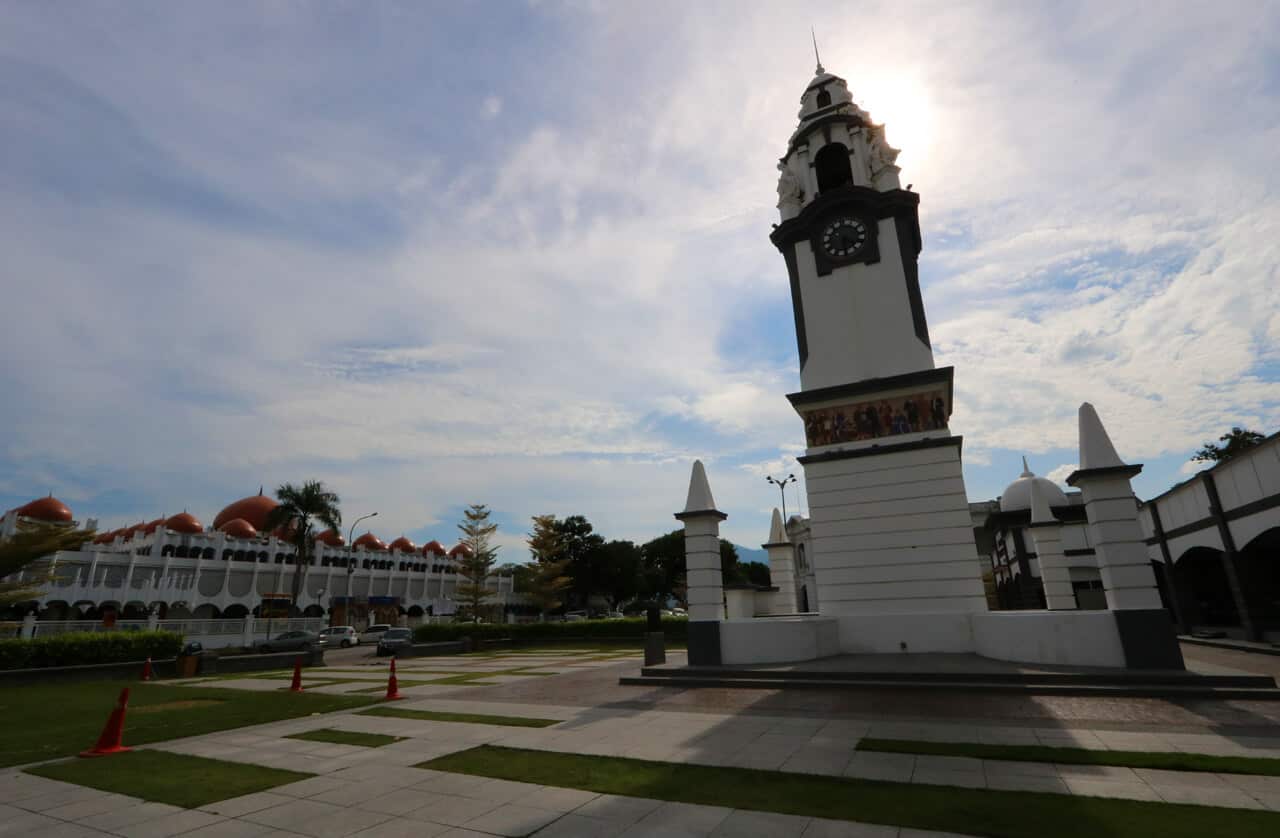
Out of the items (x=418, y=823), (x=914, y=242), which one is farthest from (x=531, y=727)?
(x=914, y=242)

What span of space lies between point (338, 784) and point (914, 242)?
75.3 feet

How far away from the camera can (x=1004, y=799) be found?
→ 580 centimetres

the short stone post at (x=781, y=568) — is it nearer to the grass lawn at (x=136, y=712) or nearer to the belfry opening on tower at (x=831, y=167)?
the belfry opening on tower at (x=831, y=167)

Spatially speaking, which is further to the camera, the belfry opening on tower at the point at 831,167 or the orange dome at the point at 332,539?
the orange dome at the point at 332,539

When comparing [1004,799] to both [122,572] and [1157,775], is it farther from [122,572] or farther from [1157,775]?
[122,572]

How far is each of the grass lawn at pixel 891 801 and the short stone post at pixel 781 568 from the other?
1980 centimetres

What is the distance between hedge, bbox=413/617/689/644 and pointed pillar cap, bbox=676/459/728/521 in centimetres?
1889

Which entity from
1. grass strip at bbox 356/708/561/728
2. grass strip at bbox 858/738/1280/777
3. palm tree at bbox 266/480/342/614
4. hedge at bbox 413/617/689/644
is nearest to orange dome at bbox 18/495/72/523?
palm tree at bbox 266/480/342/614

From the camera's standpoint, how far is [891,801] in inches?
230

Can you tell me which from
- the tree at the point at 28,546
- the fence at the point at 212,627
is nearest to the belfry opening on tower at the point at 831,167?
the tree at the point at 28,546

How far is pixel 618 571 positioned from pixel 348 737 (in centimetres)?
6368

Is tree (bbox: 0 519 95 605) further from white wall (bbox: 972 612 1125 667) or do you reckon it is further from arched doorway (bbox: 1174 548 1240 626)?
arched doorway (bbox: 1174 548 1240 626)

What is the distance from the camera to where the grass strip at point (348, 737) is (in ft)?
31.5

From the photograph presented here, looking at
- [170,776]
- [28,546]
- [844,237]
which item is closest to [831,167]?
[844,237]
